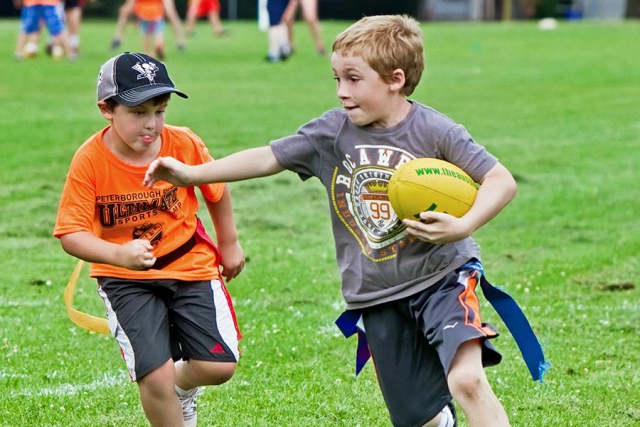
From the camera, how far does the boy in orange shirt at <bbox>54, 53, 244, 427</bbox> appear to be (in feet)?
14.4

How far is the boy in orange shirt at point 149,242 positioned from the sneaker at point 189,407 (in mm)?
63

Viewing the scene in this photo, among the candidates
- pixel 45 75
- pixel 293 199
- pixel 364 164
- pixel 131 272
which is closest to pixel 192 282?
pixel 131 272

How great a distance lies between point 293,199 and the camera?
408 inches

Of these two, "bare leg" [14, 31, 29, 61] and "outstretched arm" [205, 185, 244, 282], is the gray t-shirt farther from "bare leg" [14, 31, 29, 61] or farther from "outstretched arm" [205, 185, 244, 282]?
"bare leg" [14, 31, 29, 61]

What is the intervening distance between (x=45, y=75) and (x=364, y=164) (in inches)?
641

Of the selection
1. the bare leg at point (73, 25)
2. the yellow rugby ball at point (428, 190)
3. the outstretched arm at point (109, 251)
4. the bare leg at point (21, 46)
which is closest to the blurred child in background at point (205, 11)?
the bare leg at point (73, 25)

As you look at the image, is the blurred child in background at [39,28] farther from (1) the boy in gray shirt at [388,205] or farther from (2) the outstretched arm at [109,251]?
(1) the boy in gray shirt at [388,205]

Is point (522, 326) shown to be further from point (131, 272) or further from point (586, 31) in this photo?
point (586, 31)

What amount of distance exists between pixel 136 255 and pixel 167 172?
1.04 feet

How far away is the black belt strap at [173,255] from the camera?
178 inches

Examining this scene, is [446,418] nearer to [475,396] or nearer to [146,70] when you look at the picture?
[475,396]

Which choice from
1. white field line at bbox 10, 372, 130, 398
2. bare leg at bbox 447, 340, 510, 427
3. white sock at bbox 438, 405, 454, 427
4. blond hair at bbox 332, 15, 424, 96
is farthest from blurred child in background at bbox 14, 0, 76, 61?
bare leg at bbox 447, 340, 510, 427

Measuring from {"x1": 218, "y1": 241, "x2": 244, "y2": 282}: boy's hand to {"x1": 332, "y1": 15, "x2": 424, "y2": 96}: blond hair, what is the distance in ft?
3.61

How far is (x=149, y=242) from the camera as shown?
4.36 m
